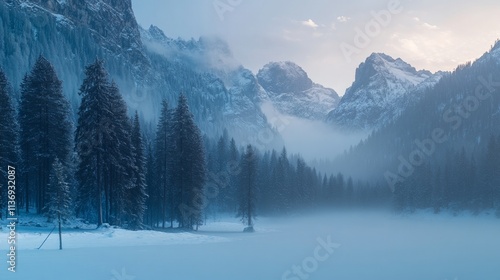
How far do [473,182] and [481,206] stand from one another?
6.51m

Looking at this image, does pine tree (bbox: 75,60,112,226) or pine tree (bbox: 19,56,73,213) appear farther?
pine tree (bbox: 19,56,73,213)

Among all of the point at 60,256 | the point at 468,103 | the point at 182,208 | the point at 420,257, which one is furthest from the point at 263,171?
the point at 468,103

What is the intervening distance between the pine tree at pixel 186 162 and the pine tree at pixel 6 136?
15634 mm

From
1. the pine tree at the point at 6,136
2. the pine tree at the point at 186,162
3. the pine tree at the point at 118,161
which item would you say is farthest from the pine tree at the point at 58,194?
the pine tree at the point at 186,162

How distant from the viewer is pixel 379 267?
21.3m

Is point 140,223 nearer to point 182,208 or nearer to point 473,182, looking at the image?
point 182,208

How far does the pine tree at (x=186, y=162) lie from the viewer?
45219 millimetres

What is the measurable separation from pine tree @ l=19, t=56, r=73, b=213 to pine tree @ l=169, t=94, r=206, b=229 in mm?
12084

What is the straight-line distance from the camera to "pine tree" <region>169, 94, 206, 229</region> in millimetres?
45219

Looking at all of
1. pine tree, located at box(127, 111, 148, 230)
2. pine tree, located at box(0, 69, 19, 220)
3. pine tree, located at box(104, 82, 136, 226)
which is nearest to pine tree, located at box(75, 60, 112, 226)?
pine tree, located at box(104, 82, 136, 226)

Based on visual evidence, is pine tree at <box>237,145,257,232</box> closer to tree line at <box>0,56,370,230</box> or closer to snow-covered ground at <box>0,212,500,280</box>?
tree line at <box>0,56,370,230</box>

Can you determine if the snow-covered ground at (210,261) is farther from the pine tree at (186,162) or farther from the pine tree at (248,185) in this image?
the pine tree at (248,185)

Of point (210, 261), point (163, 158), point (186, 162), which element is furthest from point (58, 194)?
point (163, 158)

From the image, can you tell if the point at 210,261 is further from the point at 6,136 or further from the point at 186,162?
the point at 186,162
